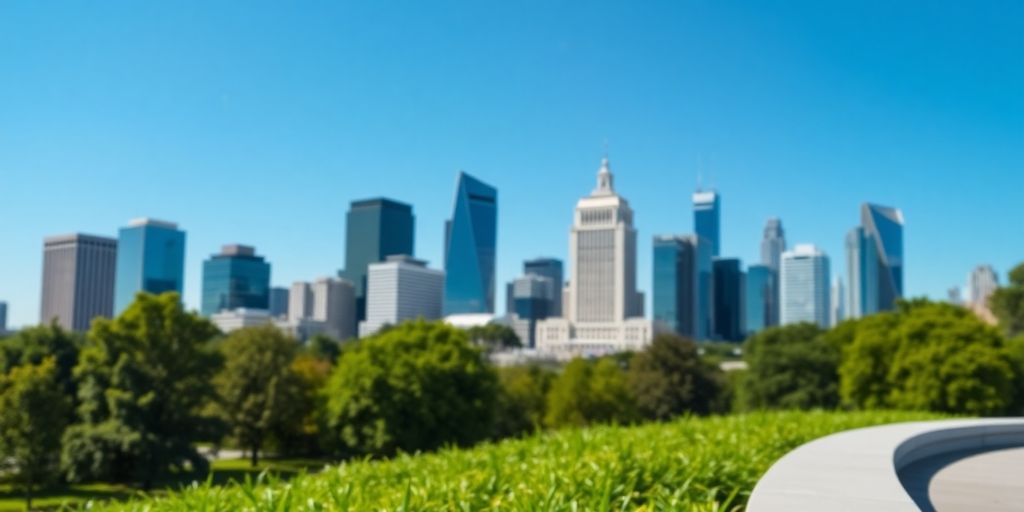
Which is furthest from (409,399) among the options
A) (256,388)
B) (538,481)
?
(538,481)

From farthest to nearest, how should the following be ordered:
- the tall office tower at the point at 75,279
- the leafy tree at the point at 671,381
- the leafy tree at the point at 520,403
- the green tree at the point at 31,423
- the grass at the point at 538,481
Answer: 1. the tall office tower at the point at 75,279
2. the leafy tree at the point at 671,381
3. the leafy tree at the point at 520,403
4. the green tree at the point at 31,423
5. the grass at the point at 538,481

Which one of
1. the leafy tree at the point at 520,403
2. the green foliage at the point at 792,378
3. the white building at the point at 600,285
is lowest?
the leafy tree at the point at 520,403

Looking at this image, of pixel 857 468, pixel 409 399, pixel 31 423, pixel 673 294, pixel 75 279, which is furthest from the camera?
pixel 673 294

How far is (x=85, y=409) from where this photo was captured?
22.1 metres

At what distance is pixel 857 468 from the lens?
195 inches

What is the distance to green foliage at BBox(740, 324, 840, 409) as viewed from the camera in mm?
30703

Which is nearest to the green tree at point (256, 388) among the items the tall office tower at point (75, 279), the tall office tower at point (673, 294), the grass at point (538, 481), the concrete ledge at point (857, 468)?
the grass at point (538, 481)

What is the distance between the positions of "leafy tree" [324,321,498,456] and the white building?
106248mm

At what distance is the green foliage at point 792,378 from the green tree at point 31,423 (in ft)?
78.8

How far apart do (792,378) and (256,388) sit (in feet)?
67.5

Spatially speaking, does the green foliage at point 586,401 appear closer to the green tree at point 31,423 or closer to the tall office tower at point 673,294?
the green tree at point 31,423

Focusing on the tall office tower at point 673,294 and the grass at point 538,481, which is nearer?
the grass at point 538,481

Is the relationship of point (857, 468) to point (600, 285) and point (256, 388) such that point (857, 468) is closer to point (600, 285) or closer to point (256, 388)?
point (256, 388)

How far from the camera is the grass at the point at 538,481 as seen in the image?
441 cm
